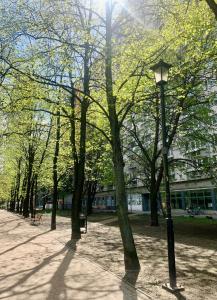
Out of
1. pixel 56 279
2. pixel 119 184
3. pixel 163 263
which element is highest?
pixel 119 184

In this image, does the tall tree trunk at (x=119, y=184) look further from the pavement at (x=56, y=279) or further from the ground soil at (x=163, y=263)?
the pavement at (x=56, y=279)

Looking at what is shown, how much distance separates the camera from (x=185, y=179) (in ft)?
170

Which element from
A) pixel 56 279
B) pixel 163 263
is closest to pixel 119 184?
pixel 163 263

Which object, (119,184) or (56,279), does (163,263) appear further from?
(56,279)

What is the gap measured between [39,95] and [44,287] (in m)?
7.68

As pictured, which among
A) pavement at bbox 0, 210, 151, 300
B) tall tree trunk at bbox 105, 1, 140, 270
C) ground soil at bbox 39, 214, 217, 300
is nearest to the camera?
pavement at bbox 0, 210, 151, 300

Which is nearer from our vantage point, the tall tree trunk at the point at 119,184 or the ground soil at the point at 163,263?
the ground soil at the point at 163,263

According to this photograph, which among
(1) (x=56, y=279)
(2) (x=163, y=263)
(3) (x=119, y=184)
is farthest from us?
(2) (x=163, y=263)

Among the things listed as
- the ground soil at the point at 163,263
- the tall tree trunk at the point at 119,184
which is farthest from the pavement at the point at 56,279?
the tall tree trunk at the point at 119,184

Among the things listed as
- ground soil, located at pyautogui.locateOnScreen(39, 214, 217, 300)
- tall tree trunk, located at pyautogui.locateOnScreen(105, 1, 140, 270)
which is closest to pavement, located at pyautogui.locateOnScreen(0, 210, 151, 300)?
ground soil, located at pyautogui.locateOnScreen(39, 214, 217, 300)

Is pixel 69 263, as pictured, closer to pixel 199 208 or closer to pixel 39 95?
pixel 39 95

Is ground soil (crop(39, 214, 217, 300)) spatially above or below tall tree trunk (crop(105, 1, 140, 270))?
below

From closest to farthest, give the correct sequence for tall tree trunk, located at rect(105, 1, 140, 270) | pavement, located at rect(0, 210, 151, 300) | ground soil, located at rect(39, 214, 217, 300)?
pavement, located at rect(0, 210, 151, 300)
ground soil, located at rect(39, 214, 217, 300)
tall tree trunk, located at rect(105, 1, 140, 270)

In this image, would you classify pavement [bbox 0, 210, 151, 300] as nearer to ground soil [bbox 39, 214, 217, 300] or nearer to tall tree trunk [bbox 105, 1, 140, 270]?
ground soil [bbox 39, 214, 217, 300]
